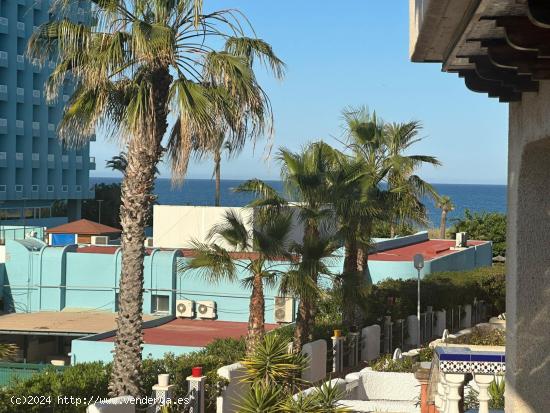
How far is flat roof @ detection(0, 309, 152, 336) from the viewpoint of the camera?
27.7 metres

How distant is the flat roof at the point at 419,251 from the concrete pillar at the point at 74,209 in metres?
35.3

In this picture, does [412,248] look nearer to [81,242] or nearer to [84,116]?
[81,242]

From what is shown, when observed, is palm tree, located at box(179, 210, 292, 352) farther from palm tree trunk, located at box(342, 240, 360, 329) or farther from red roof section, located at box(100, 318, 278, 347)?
red roof section, located at box(100, 318, 278, 347)

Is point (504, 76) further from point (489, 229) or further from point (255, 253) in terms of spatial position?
point (489, 229)

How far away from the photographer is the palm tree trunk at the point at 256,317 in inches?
720

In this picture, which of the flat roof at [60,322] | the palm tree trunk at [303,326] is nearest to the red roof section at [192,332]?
the flat roof at [60,322]

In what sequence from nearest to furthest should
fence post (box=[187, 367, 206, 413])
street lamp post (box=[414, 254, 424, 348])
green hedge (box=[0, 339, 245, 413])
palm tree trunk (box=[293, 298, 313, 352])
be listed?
green hedge (box=[0, 339, 245, 413])
fence post (box=[187, 367, 206, 413])
palm tree trunk (box=[293, 298, 313, 352])
street lamp post (box=[414, 254, 424, 348])

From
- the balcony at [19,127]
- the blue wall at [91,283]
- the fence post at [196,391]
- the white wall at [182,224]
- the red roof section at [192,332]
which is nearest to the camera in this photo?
the fence post at [196,391]

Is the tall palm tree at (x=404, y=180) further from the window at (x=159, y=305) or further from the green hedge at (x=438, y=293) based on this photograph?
the window at (x=159, y=305)

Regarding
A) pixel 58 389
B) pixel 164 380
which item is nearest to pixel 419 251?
pixel 164 380

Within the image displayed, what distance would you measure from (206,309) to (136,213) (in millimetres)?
17086

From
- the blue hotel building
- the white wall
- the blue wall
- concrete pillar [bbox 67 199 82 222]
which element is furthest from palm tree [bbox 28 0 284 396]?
concrete pillar [bbox 67 199 82 222]

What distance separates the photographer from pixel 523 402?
342 inches

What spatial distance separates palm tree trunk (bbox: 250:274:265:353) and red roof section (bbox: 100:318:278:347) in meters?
6.48
